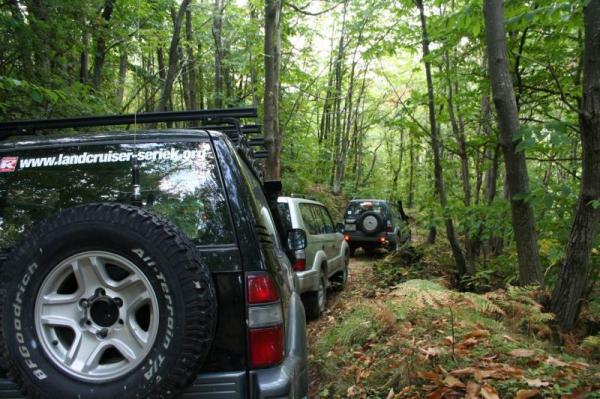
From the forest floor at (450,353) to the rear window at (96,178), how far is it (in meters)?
2.30

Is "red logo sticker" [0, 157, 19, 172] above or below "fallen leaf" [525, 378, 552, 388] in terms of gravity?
above

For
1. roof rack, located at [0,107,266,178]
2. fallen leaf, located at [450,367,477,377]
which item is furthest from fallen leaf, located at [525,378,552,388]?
roof rack, located at [0,107,266,178]

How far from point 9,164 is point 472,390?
3274mm

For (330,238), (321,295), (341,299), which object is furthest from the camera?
(341,299)

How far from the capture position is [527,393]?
3.00 m

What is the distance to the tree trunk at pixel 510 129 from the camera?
4996mm

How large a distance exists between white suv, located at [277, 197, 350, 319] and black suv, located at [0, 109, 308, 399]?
132 inches

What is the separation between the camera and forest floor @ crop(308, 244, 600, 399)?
127 inches

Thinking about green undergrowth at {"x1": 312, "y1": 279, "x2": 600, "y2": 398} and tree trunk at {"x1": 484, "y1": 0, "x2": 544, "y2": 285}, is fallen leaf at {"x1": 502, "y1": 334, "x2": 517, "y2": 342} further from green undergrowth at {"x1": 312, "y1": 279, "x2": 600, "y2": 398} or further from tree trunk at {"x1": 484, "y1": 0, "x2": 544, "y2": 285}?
tree trunk at {"x1": 484, "y1": 0, "x2": 544, "y2": 285}

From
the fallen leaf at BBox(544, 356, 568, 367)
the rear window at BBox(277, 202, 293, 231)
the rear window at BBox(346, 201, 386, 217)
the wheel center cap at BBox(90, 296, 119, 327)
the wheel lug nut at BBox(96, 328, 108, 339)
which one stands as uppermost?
the rear window at BBox(346, 201, 386, 217)

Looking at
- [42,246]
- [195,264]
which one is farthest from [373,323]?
[42,246]

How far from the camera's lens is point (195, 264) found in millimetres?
2053

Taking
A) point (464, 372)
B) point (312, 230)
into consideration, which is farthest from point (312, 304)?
point (464, 372)

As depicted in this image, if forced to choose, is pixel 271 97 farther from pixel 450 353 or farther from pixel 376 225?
pixel 450 353
